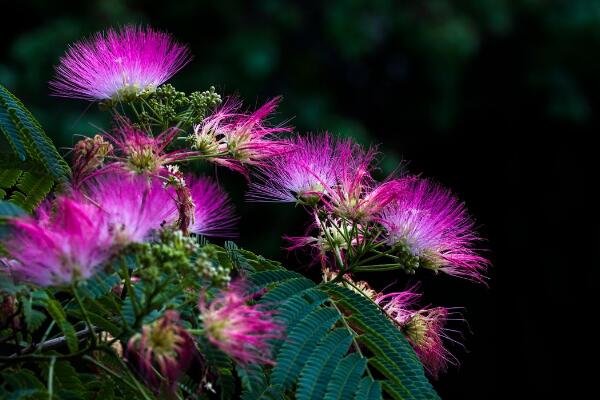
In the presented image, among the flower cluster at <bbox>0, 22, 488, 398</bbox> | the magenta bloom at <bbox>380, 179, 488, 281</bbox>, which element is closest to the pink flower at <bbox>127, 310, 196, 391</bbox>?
the flower cluster at <bbox>0, 22, 488, 398</bbox>

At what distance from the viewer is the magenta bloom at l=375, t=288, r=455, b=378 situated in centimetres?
202

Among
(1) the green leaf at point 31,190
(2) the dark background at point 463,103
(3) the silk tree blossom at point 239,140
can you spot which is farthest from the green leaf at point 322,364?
(2) the dark background at point 463,103

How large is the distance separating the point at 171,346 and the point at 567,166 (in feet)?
28.6

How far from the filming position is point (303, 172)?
1.98 metres

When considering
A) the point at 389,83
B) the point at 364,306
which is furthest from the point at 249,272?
the point at 389,83

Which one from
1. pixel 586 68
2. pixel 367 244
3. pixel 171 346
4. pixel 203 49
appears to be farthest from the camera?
pixel 586 68

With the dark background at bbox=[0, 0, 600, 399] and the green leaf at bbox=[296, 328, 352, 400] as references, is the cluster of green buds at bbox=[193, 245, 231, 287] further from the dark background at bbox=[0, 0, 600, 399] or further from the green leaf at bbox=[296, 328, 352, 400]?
the dark background at bbox=[0, 0, 600, 399]

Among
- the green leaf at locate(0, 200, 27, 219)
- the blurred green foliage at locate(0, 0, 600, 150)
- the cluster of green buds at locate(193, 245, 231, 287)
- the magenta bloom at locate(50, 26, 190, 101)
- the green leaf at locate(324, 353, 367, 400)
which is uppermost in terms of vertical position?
the blurred green foliage at locate(0, 0, 600, 150)

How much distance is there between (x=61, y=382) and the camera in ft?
5.01

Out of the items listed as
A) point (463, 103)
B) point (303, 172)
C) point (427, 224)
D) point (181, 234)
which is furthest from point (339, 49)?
point (181, 234)

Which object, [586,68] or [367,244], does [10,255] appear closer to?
[367,244]

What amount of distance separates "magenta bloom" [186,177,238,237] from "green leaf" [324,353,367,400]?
13.2 inches

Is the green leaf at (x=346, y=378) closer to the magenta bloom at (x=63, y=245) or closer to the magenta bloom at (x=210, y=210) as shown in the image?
the magenta bloom at (x=210, y=210)

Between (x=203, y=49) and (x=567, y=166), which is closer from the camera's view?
(x=203, y=49)
